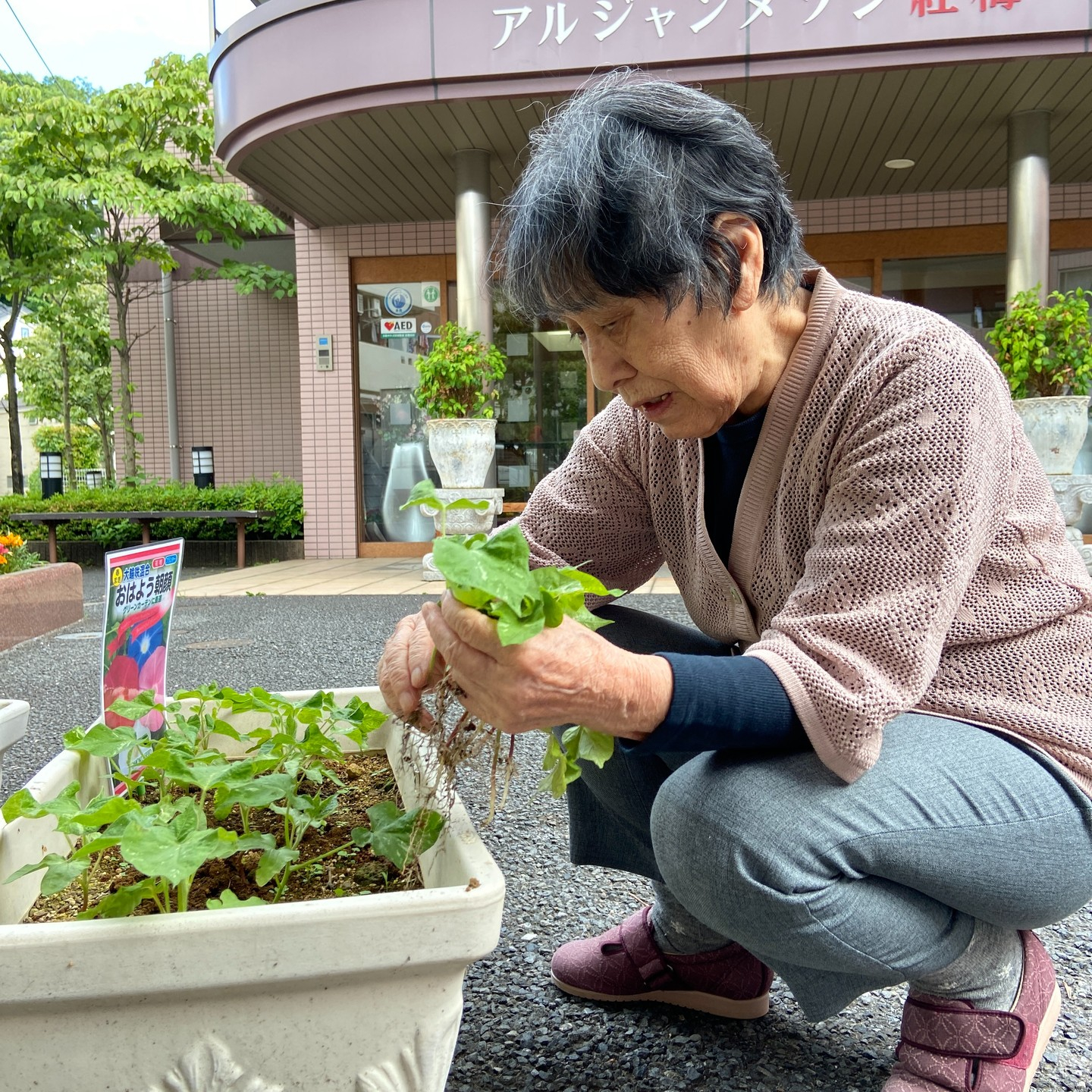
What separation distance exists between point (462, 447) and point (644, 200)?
5112 mm

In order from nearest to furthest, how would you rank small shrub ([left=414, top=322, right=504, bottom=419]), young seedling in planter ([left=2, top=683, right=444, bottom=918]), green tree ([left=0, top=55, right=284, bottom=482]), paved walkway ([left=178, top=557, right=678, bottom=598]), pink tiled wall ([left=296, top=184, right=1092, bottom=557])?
1. young seedling in planter ([left=2, top=683, right=444, bottom=918])
2. paved walkway ([left=178, top=557, right=678, bottom=598])
3. small shrub ([left=414, top=322, right=504, bottom=419])
4. pink tiled wall ([left=296, top=184, right=1092, bottom=557])
5. green tree ([left=0, top=55, right=284, bottom=482])

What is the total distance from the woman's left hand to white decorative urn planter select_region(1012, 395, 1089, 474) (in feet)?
16.7

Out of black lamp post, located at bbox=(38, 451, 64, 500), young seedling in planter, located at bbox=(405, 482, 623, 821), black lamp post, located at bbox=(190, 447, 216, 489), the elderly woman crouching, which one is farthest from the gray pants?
black lamp post, located at bbox=(38, 451, 64, 500)

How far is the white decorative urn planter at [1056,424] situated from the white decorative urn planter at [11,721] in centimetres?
520

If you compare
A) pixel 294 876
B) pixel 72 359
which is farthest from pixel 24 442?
pixel 294 876

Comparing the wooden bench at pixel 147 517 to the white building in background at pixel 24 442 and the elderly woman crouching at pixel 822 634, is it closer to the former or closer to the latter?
the elderly woman crouching at pixel 822 634

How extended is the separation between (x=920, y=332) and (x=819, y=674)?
428 millimetres

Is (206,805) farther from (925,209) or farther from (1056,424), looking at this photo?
(925,209)

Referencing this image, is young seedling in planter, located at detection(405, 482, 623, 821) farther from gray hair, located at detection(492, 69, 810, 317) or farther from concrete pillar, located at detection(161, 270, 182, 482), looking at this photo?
concrete pillar, located at detection(161, 270, 182, 482)

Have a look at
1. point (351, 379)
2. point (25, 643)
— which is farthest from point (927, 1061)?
point (351, 379)

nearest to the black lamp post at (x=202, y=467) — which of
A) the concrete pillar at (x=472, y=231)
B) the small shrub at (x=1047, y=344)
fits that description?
the concrete pillar at (x=472, y=231)

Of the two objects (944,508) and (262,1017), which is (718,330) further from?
(262,1017)

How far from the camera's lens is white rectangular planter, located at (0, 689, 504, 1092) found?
0.78 meters

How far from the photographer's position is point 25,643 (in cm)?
449
